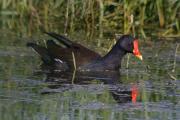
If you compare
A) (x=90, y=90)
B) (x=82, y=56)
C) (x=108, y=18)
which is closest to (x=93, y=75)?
(x=82, y=56)

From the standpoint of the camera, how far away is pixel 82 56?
9.08 metres

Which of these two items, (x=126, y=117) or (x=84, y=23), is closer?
(x=126, y=117)

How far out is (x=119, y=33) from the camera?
37.4 ft

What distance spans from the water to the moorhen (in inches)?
6.0

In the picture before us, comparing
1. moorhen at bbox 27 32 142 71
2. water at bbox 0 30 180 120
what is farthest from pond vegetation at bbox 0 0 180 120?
moorhen at bbox 27 32 142 71

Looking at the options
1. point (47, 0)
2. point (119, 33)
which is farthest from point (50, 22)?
point (119, 33)

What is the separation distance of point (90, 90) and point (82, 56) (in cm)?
137

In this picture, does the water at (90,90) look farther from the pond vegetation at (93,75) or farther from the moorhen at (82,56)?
the moorhen at (82,56)

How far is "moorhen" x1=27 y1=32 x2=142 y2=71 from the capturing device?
29.7ft

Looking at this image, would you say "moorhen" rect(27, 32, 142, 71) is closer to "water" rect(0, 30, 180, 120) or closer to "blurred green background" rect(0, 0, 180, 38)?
"water" rect(0, 30, 180, 120)

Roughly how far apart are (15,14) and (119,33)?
213 cm

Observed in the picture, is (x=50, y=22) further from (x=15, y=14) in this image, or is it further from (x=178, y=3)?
(x=178, y=3)

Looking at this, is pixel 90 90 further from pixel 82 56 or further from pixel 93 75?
pixel 82 56

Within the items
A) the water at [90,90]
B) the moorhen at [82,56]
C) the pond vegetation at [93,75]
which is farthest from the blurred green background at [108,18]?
the moorhen at [82,56]
